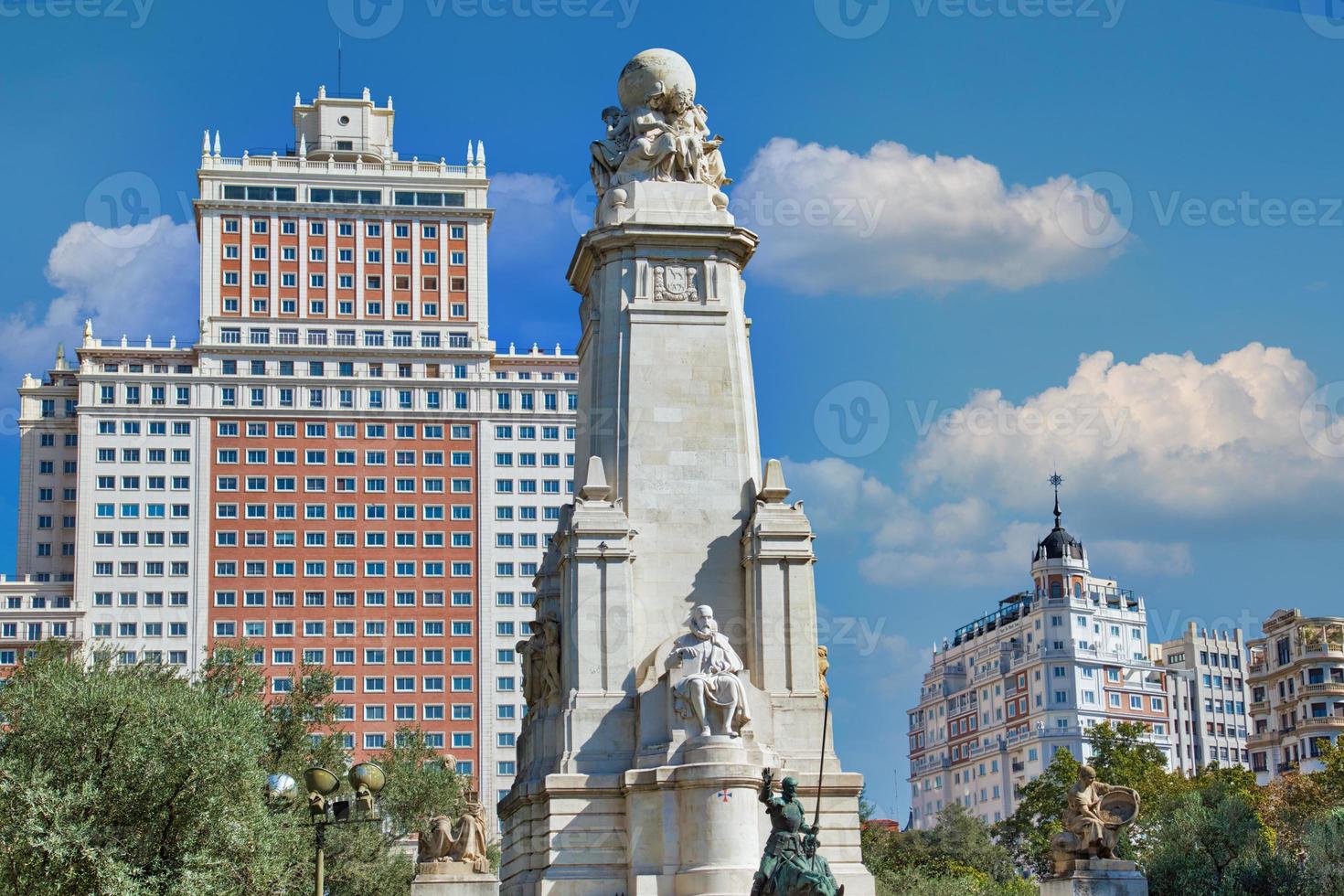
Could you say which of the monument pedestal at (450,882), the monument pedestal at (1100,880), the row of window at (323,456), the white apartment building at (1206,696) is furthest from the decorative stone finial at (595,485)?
the white apartment building at (1206,696)

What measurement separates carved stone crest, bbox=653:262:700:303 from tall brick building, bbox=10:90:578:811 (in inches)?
3640

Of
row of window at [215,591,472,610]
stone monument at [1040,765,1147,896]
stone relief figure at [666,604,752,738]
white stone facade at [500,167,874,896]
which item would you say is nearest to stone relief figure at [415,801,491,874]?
white stone facade at [500,167,874,896]

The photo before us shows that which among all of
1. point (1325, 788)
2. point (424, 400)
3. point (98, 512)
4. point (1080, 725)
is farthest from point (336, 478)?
point (1325, 788)

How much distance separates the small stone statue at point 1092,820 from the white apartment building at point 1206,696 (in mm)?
129000

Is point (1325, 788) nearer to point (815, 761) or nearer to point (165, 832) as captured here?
point (815, 761)

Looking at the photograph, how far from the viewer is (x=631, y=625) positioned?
127ft

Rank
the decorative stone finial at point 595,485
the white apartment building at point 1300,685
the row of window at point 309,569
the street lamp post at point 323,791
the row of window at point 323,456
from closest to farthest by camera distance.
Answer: the street lamp post at point 323,791, the decorative stone finial at point 595,485, the white apartment building at point 1300,685, the row of window at point 309,569, the row of window at point 323,456

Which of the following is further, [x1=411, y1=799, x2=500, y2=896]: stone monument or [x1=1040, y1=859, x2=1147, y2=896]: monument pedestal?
[x1=411, y1=799, x2=500, y2=896]: stone monument

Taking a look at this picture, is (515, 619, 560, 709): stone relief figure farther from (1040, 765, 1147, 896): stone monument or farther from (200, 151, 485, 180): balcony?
(200, 151, 485, 180): balcony

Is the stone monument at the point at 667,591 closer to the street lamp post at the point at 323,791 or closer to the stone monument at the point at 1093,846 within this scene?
the stone monument at the point at 1093,846

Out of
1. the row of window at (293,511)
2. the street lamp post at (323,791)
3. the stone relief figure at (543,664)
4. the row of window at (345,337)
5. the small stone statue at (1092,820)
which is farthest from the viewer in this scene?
the row of window at (345,337)

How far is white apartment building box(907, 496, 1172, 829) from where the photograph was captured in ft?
501

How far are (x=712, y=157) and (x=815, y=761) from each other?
44.9ft

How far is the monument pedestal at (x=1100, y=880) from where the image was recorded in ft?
131
